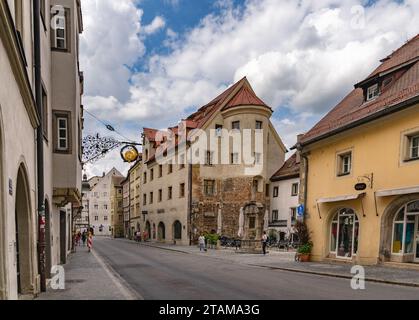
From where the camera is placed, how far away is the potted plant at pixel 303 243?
18445 mm

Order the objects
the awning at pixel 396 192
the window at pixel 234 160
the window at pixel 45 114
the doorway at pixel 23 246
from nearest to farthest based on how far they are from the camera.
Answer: the doorway at pixel 23 246 < the window at pixel 45 114 < the awning at pixel 396 192 < the window at pixel 234 160

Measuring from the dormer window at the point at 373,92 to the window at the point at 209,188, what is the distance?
20.6 m

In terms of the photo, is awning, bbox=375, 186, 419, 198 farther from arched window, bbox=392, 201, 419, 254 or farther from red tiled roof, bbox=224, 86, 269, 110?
red tiled roof, bbox=224, 86, 269, 110

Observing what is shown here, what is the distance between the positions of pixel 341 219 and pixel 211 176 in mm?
19395

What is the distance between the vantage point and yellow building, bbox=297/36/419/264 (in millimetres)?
14148

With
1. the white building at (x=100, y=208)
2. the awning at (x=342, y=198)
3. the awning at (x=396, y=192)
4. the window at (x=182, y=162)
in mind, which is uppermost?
the window at (x=182, y=162)

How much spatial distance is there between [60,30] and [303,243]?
1527 cm

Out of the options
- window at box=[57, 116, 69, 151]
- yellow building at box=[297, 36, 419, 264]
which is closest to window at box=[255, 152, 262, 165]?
yellow building at box=[297, 36, 419, 264]

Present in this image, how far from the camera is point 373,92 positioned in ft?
57.7

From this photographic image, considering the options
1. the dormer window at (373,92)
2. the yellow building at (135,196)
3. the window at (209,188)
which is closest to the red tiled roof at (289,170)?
the window at (209,188)

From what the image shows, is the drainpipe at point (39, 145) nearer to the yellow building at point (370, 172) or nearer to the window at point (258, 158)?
the yellow building at point (370, 172)

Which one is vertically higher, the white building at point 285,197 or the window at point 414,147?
the window at point 414,147

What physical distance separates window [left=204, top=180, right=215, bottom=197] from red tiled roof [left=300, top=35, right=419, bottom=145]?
55.6ft
